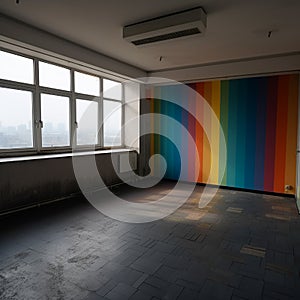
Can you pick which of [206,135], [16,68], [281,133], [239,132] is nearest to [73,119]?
[16,68]

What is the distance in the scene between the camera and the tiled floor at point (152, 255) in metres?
2.12

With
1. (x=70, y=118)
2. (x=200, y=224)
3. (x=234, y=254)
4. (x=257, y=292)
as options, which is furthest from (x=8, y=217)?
(x=257, y=292)

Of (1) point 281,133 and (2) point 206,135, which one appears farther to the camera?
(2) point 206,135

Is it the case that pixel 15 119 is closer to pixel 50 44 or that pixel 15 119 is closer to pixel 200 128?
pixel 50 44

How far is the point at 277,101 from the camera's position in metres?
5.16

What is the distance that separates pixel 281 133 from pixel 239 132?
829 millimetres

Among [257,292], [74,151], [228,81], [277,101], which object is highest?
[228,81]

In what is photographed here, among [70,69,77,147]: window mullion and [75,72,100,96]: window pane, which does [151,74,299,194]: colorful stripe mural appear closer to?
[75,72,100,96]: window pane

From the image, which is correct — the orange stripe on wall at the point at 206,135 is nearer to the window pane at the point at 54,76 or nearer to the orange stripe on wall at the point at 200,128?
the orange stripe on wall at the point at 200,128

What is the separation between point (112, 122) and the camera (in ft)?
20.9

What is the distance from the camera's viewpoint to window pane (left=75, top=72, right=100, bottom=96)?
5.33 metres

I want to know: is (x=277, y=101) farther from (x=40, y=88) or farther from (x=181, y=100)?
(x=40, y=88)

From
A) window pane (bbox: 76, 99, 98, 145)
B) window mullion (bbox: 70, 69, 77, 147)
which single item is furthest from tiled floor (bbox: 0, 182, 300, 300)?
window pane (bbox: 76, 99, 98, 145)

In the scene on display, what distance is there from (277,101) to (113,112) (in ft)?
12.2
